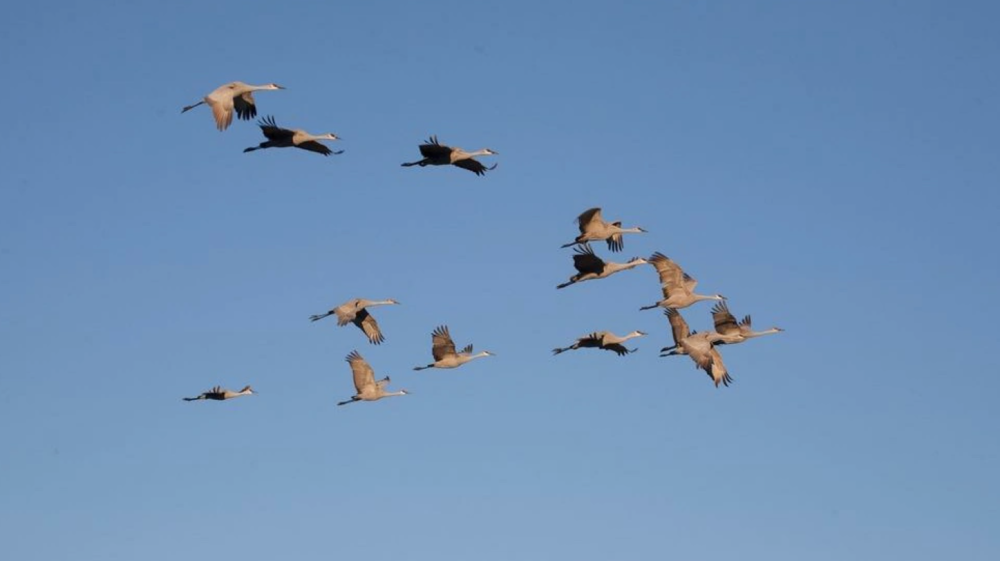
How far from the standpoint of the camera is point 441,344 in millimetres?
48531

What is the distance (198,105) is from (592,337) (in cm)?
1158

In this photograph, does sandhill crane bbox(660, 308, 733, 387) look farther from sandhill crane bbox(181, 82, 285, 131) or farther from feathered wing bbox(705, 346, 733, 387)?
sandhill crane bbox(181, 82, 285, 131)

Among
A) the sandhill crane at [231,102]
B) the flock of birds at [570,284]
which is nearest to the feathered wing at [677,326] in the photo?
the flock of birds at [570,284]

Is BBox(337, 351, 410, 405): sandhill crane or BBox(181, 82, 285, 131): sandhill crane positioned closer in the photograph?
BBox(181, 82, 285, 131): sandhill crane

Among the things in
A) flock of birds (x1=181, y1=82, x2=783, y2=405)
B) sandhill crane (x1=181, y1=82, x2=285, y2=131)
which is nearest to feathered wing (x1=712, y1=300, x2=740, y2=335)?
flock of birds (x1=181, y1=82, x2=783, y2=405)

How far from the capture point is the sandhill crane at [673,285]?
152ft

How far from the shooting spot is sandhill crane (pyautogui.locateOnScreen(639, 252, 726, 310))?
152 feet

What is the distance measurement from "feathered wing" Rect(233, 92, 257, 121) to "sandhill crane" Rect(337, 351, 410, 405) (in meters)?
10.0

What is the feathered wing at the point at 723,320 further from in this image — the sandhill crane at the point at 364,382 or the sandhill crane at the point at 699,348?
the sandhill crane at the point at 364,382

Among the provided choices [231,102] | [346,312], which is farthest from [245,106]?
[346,312]

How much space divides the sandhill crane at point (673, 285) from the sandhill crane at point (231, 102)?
10.5 meters

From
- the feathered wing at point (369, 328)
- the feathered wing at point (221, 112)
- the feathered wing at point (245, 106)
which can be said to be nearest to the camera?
the feathered wing at point (221, 112)

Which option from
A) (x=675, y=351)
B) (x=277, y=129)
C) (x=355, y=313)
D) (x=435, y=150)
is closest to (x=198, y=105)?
(x=277, y=129)

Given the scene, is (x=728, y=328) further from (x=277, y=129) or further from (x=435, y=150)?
(x=277, y=129)
